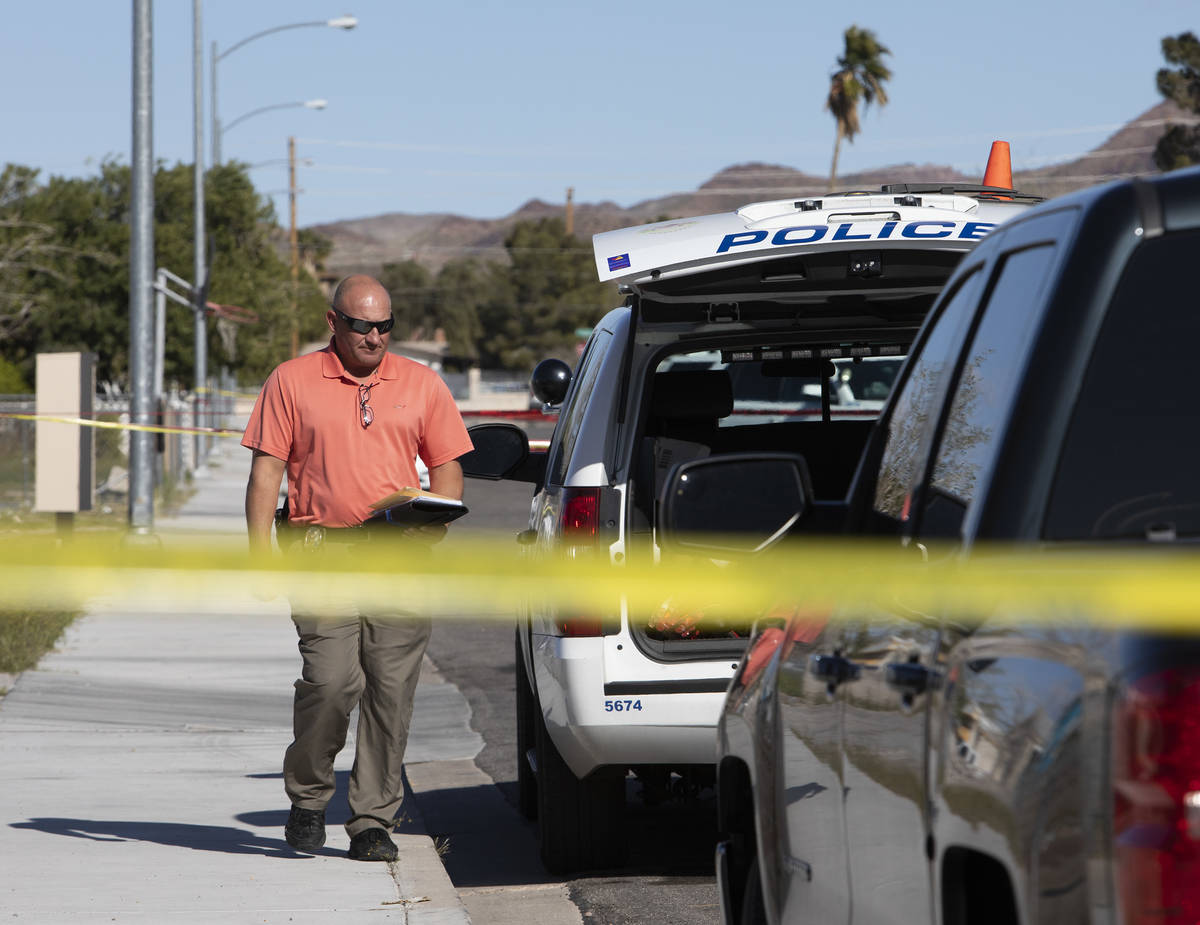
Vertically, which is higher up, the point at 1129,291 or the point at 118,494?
the point at 1129,291

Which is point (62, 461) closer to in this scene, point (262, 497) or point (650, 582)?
point (262, 497)

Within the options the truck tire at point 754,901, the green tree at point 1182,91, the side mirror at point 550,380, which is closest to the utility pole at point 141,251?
the side mirror at point 550,380

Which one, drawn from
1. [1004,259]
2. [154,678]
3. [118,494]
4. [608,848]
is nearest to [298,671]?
[154,678]

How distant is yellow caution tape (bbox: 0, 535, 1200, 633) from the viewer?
229cm

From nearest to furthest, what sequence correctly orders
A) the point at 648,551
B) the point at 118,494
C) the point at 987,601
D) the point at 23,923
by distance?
the point at 987,601 → the point at 23,923 → the point at 648,551 → the point at 118,494

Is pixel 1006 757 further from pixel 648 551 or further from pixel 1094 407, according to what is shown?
pixel 648 551

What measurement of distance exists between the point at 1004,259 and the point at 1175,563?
735 mm

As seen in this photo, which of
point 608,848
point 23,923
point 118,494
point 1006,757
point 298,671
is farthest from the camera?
point 118,494

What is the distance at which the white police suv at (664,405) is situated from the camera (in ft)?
18.6

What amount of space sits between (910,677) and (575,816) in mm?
3935

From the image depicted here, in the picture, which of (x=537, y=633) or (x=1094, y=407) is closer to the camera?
(x=1094, y=407)

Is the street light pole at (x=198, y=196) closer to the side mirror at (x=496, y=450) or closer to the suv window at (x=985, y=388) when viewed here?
the side mirror at (x=496, y=450)

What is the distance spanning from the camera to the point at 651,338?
6.20 meters

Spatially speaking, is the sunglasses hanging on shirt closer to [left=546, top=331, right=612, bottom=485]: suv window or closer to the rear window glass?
[left=546, top=331, right=612, bottom=485]: suv window
